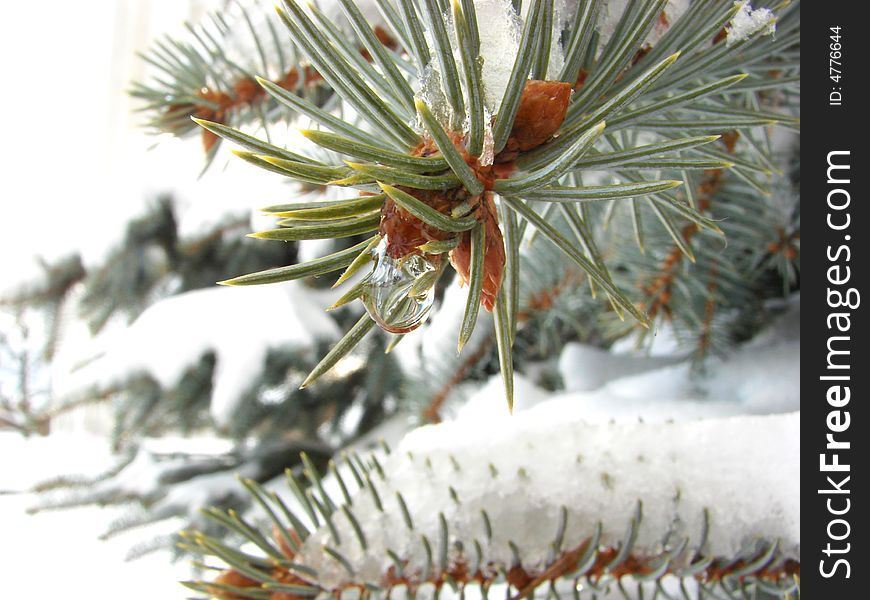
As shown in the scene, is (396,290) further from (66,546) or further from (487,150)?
(66,546)

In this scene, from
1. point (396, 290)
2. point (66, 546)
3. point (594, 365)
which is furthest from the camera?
point (66, 546)

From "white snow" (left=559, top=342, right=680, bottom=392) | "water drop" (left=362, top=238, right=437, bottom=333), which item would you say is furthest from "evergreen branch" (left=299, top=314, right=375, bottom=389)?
"white snow" (left=559, top=342, right=680, bottom=392)

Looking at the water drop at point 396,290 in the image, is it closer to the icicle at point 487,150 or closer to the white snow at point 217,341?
the icicle at point 487,150

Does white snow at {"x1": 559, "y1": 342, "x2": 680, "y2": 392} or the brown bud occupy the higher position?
the brown bud

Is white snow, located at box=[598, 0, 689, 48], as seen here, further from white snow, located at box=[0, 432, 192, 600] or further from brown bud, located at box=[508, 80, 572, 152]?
white snow, located at box=[0, 432, 192, 600]
